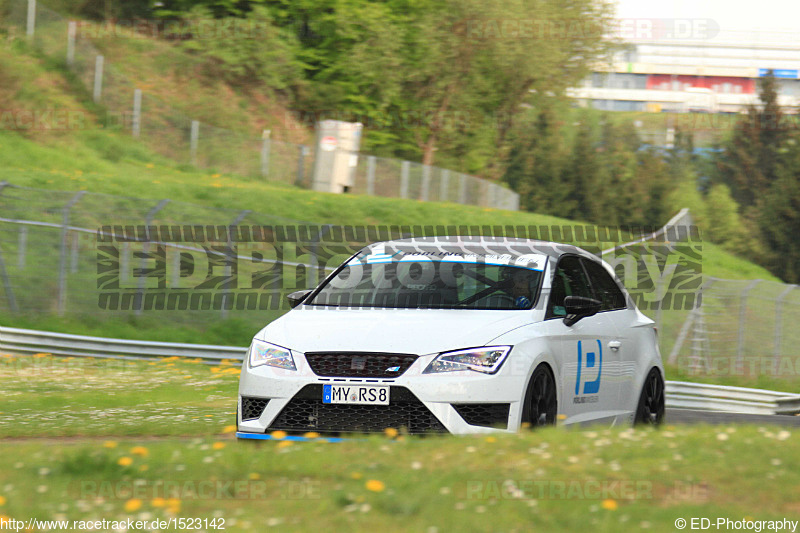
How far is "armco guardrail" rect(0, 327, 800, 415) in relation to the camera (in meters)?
16.9

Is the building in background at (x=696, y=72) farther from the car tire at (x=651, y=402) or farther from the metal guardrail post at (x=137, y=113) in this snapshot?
the car tire at (x=651, y=402)

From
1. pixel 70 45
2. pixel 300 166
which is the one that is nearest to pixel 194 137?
pixel 300 166

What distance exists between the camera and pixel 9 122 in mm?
33531

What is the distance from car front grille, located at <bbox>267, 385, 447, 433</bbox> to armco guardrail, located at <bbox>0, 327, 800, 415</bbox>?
10266mm

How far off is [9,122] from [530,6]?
90.8 feet

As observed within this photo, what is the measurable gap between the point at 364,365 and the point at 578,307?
1755mm

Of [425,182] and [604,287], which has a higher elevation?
[604,287]

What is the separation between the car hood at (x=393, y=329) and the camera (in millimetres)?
6922

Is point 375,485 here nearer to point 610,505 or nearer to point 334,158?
point 610,505

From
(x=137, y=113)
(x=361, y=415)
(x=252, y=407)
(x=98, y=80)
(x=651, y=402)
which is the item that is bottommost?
(x=137, y=113)

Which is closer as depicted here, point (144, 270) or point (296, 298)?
point (296, 298)

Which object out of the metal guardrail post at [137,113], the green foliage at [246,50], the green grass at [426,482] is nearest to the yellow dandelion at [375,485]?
the green grass at [426,482]

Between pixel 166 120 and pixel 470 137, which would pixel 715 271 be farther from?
pixel 166 120

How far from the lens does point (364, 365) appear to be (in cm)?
685
